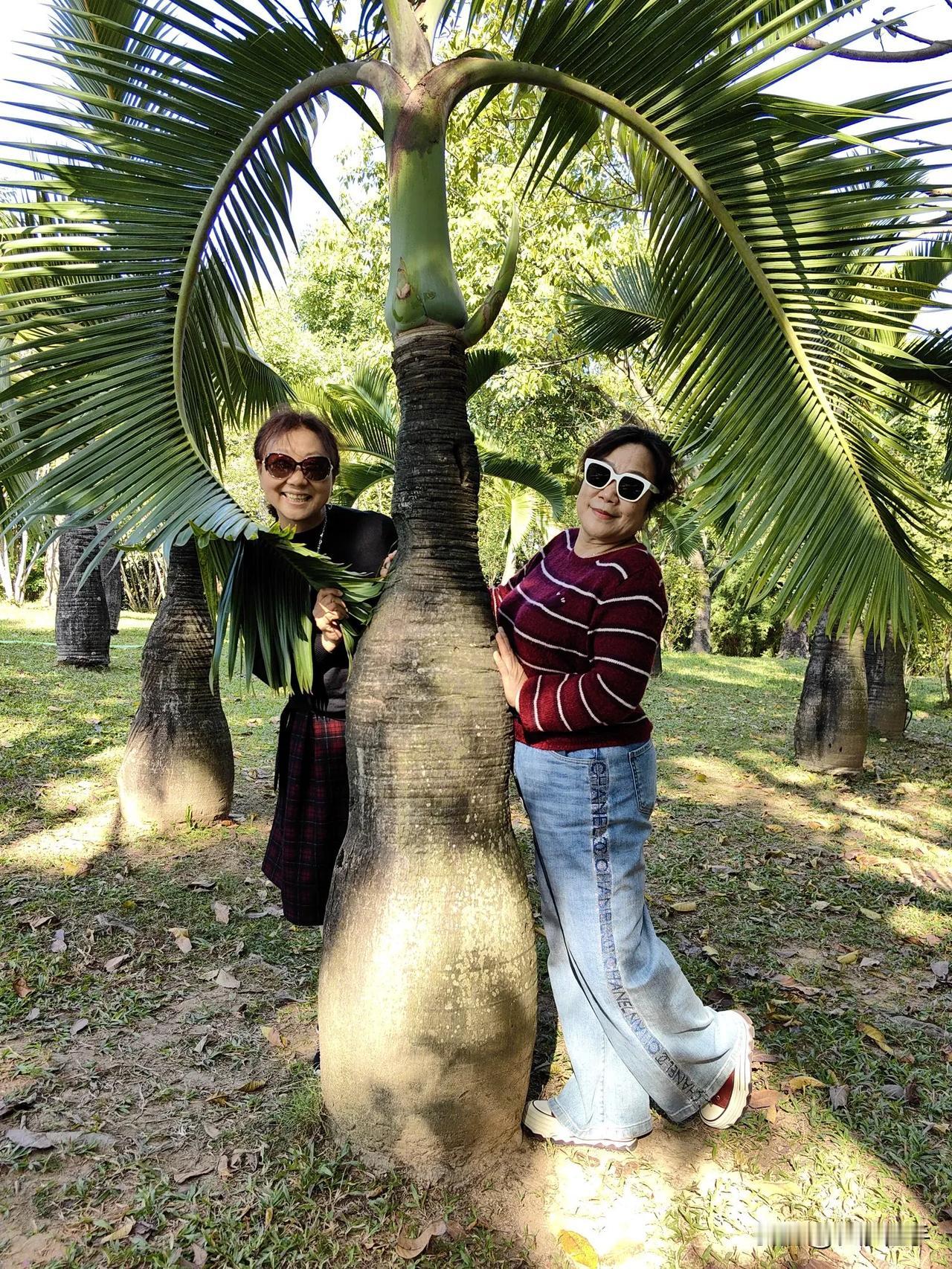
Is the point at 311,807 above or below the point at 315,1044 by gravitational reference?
above

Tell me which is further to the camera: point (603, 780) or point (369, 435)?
point (369, 435)

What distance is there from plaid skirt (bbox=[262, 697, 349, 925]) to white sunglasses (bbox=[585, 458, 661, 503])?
117cm

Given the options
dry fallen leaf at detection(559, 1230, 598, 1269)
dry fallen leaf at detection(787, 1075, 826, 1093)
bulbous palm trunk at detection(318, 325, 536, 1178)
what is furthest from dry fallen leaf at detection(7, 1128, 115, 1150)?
dry fallen leaf at detection(787, 1075, 826, 1093)

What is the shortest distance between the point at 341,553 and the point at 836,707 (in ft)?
20.0

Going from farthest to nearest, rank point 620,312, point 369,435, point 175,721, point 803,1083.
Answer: point 369,435, point 620,312, point 175,721, point 803,1083

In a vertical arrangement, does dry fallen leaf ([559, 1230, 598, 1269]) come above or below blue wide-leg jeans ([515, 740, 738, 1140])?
below

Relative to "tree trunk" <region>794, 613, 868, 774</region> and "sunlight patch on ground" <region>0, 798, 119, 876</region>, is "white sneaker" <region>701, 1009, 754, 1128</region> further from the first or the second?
"tree trunk" <region>794, 613, 868, 774</region>

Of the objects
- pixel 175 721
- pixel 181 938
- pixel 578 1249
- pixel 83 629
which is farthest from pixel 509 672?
pixel 83 629

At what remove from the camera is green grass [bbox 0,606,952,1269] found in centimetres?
233

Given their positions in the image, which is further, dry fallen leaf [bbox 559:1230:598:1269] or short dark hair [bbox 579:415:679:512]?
short dark hair [bbox 579:415:679:512]

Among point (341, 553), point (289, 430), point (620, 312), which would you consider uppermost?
point (620, 312)

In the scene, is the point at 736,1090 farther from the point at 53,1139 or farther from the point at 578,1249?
the point at 53,1139

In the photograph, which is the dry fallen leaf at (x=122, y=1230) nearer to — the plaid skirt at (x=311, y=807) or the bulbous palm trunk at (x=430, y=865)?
the bulbous palm trunk at (x=430, y=865)

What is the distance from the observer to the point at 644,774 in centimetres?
249
